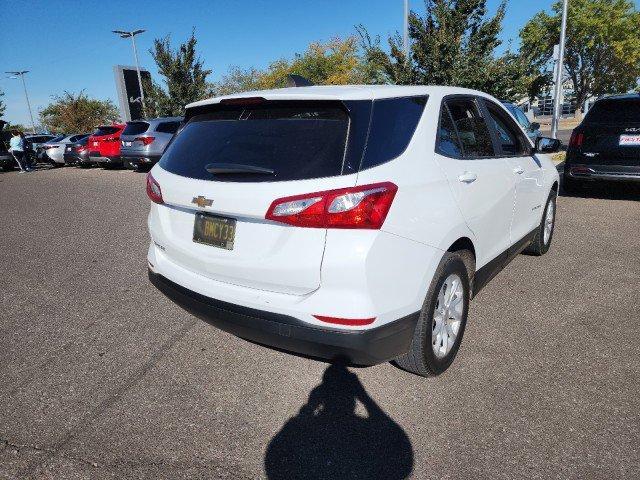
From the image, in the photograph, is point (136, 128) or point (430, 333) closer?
point (430, 333)

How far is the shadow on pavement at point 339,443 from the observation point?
2.04 metres

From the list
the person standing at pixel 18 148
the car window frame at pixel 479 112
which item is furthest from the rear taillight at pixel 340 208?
the person standing at pixel 18 148

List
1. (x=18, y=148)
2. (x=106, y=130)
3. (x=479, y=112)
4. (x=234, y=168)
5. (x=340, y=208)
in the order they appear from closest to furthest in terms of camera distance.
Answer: (x=340, y=208)
(x=234, y=168)
(x=479, y=112)
(x=106, y=130)
(x=18, y=148)

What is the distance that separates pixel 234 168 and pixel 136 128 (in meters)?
14.0

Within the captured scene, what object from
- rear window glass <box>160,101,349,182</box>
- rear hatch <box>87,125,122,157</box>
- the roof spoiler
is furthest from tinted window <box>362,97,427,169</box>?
rear hatch <box>87,125,122,157</box>

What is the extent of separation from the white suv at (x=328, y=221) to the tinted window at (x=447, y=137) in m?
0.01

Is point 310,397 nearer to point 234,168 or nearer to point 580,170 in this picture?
point 234,168

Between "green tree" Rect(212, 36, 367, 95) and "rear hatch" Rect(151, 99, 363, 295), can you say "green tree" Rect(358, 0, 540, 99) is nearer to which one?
"rear hatch" Rect(151, 99, 363, 295)

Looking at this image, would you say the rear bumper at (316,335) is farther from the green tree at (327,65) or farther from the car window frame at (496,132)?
the green tree at (327,65)

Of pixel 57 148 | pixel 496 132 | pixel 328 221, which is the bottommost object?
pixel 57 148

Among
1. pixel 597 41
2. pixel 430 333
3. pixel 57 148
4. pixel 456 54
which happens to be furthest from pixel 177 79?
pixel 597 41

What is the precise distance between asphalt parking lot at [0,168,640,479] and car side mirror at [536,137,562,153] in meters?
1.19

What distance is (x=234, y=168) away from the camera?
7.38ft

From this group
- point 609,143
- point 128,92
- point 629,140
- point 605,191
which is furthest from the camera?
point 128,92
